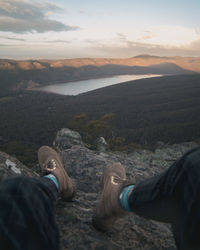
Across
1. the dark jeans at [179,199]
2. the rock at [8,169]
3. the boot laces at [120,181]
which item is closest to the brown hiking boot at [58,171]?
the rock at [8,169]

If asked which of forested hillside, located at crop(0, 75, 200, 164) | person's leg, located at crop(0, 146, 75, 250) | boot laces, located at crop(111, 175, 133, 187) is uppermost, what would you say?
person's leg, located at crop(0, 146, 75, 250)

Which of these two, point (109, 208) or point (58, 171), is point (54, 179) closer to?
point (58, 171)

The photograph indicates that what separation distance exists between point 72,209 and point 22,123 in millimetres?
76009

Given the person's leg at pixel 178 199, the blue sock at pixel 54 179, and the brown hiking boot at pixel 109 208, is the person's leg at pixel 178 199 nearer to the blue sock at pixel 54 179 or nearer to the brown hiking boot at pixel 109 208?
the brown hiking boot at pixel 109 208

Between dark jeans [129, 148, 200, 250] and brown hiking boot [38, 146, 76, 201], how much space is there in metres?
1.02

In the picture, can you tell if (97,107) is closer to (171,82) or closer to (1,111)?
(1,111)

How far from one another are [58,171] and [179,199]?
4.69ft

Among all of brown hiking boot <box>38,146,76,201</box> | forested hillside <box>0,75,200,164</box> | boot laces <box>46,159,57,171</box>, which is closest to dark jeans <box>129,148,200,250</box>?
brown hiking boot <box>38,146,76,201</box>

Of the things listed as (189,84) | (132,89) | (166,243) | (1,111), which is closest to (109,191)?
(166,243)

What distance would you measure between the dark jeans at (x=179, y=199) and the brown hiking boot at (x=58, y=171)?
1.02m

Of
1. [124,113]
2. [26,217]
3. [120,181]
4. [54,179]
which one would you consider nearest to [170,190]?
[26,217]

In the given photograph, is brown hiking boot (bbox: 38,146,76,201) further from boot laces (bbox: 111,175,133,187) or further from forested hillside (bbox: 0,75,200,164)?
forested hillside (bbox: 0,75,200,164)

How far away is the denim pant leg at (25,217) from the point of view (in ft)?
3.36

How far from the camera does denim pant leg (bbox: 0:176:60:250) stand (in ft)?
3.36
